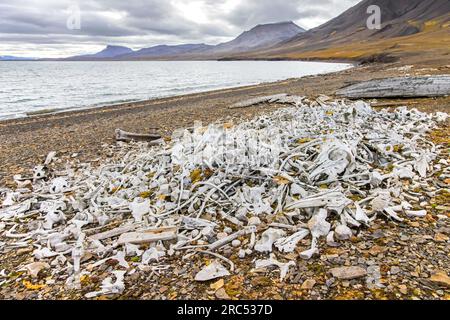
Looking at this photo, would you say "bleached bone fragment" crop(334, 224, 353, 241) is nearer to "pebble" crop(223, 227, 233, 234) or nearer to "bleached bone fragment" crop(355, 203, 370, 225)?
"bleached bone fragment" crop(355, 203, 370, 225)

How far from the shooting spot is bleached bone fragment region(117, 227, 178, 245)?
→ 3.27 metres

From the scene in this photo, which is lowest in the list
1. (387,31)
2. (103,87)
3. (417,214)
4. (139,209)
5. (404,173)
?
(139,209)

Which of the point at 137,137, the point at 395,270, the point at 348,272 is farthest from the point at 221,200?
the point at 137,137

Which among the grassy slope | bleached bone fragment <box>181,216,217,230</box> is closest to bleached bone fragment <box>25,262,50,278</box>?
bleached bone fragment <box>181,216,217,230</box>

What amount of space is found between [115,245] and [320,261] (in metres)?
2.12

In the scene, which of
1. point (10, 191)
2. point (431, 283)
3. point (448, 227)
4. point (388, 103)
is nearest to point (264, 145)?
point (448, 227)

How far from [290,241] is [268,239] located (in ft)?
0.72

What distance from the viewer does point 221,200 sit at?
3.97m

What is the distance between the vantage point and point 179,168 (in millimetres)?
4668

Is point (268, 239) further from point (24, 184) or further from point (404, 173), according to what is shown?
point (24, 184)

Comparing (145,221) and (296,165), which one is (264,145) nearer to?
(296,165)

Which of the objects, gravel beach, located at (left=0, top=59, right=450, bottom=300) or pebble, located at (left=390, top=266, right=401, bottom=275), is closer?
gravel beach, located at (left=0, top=59, right=450, bottom=300)

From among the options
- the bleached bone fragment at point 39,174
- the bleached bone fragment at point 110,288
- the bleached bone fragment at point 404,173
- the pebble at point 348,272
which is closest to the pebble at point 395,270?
the pebble at point 348,272

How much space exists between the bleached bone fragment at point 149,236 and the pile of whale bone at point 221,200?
1 centimetres
